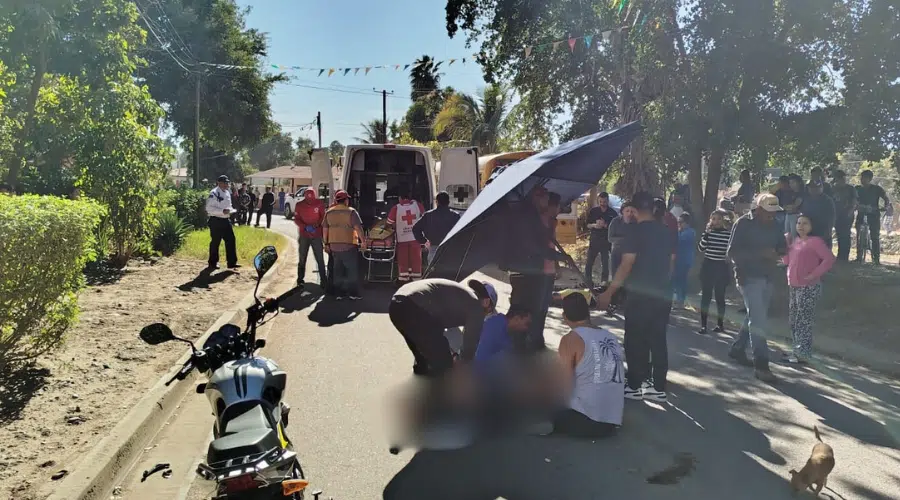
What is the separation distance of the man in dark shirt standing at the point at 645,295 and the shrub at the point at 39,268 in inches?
179

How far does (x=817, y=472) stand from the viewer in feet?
13.1

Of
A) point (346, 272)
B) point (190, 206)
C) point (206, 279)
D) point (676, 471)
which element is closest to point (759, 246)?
point (676, 471)

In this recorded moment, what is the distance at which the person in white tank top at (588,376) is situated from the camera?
15.8ft

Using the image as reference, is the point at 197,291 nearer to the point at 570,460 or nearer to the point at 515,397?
the point at 515,397

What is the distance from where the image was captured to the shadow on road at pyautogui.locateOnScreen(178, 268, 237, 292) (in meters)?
10.8

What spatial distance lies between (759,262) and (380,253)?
6518 mm

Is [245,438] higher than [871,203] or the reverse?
the reverse

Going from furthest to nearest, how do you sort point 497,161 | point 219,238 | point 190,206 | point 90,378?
point 497,161, point 190,206, point 219,238, point 90,378

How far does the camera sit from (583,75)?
19.0 meters

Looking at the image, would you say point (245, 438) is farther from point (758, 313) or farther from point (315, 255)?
point (315, 255)

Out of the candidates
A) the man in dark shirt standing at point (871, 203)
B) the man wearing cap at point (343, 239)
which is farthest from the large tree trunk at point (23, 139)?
the man in dark shirt standing at point (871, 203)

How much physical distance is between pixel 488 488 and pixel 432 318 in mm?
1291

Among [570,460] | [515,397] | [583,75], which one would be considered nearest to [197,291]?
[515,397]

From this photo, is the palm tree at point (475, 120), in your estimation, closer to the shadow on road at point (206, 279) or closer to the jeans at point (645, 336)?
the shadow on road at point (206, 279)
